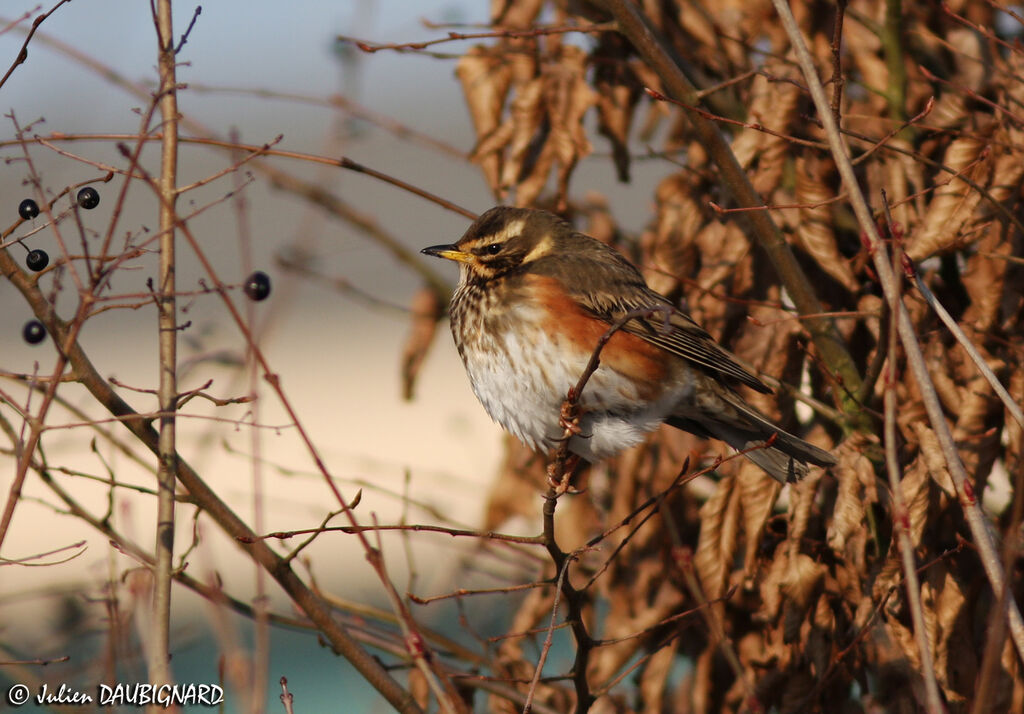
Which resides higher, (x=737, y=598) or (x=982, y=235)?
(x=982, y=235)

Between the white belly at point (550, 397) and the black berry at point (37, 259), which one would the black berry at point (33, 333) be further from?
the white belly at point (550, 397)

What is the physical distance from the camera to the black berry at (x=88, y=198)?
297cm

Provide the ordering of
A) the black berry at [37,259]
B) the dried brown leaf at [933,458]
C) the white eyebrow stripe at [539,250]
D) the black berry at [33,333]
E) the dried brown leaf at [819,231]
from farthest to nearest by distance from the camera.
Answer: the white eyebrow stripe at [539,250]
the dried brown leaf at [819,231]
the dried brown leaf at [933,458]
the black berry at [33,333]
the black berry at [37,259]

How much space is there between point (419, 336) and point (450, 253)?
0.84 meters

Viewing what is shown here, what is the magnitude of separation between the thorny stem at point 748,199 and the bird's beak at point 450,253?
1.23m

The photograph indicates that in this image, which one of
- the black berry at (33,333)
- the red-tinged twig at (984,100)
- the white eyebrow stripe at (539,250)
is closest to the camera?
the black berry at (33,333)

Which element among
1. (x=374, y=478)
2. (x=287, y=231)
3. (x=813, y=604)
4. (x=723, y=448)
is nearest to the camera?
(x=813, y=604)

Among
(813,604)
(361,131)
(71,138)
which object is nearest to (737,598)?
(813,604)

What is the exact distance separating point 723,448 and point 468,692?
1416 mm

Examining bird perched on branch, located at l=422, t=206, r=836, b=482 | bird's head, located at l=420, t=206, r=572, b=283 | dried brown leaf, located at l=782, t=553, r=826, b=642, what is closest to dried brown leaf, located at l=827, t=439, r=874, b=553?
dried brown leaf, located at l=782, t=553, r=826, b=642

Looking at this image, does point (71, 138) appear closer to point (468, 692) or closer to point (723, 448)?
point (468, 692)

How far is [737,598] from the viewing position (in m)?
4.20

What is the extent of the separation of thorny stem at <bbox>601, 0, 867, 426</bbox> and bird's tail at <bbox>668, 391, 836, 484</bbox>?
0.69ft

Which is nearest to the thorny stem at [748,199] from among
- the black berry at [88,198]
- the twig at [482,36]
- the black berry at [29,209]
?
the twig at [482,36]
